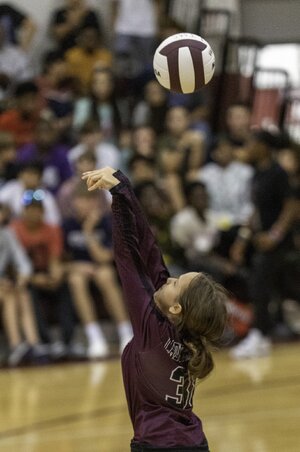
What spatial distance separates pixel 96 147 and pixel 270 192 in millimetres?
2041

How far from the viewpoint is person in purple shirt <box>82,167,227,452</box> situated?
410cm

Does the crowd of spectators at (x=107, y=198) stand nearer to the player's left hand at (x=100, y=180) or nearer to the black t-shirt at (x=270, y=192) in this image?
the black t-shirt at (x=270, y=192)

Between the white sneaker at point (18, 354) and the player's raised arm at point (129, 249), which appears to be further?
the white sneaker at point (18, 354)

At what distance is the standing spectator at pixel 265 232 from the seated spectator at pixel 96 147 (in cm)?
150

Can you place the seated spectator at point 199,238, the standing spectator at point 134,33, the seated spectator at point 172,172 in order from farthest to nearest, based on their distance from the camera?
the standing spectator at point 134,33, the seated spectator at point 172,172, the seated spectator at point 199,238

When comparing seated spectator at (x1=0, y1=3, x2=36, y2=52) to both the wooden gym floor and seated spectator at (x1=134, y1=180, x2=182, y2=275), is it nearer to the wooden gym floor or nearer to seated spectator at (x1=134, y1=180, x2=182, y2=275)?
seated spectator at (x1=134, y1=180, x2=182, y2=275)

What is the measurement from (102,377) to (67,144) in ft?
10.4

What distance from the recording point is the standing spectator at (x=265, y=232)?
397 inches

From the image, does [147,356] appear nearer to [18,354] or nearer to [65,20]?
[18,354]

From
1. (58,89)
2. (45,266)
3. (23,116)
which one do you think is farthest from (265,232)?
(58,89)

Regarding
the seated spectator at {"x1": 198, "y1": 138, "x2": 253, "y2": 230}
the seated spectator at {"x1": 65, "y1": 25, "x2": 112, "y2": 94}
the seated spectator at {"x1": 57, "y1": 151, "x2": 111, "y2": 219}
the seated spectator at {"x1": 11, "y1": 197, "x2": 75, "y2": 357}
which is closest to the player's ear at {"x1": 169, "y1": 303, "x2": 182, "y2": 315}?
the seated spectator at {"x1": 11, "y1": 197, "x2": 75, "y2": 357}

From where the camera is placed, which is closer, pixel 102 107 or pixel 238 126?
pixel 102 107

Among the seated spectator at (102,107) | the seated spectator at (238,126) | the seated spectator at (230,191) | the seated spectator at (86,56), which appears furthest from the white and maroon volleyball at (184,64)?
the seated spectator at (86,56)

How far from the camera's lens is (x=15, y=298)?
9.90 m
